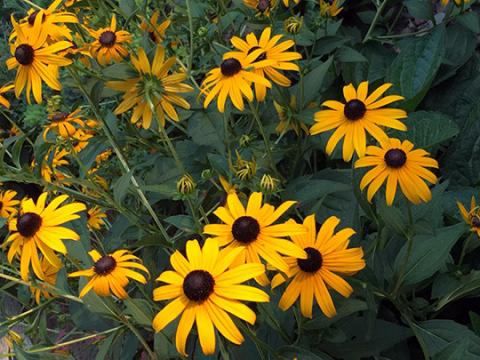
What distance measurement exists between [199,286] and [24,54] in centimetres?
87

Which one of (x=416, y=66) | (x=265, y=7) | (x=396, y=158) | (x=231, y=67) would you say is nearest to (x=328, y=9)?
(x=265, y=7)

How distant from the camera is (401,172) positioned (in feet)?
3.59

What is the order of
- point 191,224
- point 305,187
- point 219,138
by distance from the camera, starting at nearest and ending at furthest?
1. point 191,224
2. point 305,187
3. point 219,138

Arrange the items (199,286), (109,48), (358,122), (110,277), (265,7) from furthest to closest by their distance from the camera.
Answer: (265,7)
(109,48)
(358,122)
(110,277)
(199,286)

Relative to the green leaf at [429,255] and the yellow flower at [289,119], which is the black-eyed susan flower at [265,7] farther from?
the green leaf at [429,255]

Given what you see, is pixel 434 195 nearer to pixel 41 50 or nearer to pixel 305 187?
pixel 305 187

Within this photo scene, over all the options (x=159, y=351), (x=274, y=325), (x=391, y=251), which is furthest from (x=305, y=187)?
(x=159, y=351)

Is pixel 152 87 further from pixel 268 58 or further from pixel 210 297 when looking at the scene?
pixel 210 297

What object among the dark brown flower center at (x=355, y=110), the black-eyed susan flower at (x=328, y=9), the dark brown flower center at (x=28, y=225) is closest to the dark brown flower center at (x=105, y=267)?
the dark brown flower center at (x=28, y=225)

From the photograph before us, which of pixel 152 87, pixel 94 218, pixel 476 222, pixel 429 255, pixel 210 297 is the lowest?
pixel 94 218

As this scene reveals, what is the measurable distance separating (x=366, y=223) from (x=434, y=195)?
0.43 metres

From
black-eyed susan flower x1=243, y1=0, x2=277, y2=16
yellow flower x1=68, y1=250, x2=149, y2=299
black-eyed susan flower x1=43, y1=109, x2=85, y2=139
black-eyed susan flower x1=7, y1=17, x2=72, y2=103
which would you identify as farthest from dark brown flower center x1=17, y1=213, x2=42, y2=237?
black-eyed susan flower x1=243, y1=0, x2=277, y2=16

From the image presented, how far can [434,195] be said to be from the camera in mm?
1354

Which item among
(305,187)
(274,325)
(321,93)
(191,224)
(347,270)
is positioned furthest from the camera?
(321,93)
